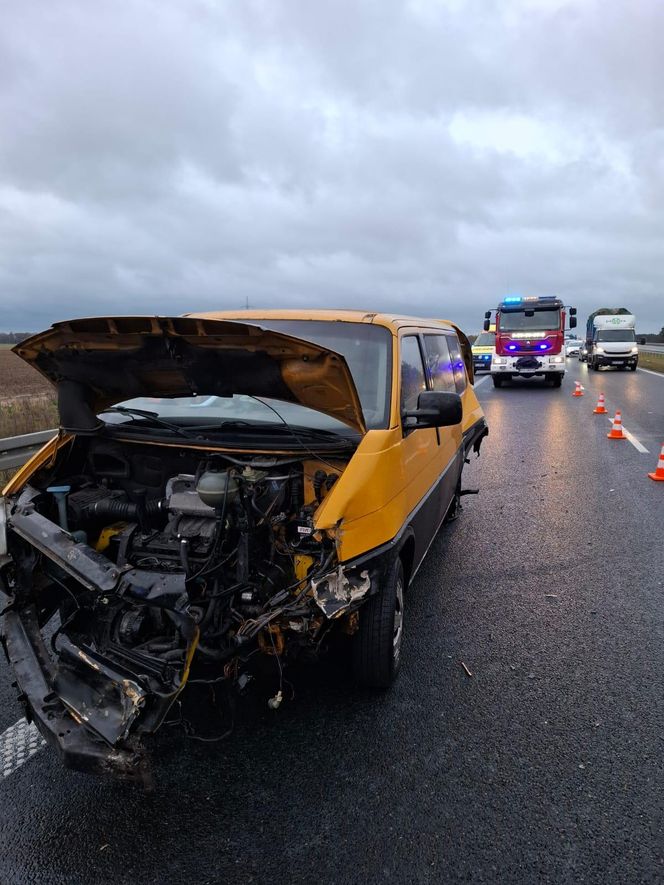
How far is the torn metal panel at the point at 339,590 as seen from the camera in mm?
2713

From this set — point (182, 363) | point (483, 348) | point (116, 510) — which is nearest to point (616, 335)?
point (483, 348)

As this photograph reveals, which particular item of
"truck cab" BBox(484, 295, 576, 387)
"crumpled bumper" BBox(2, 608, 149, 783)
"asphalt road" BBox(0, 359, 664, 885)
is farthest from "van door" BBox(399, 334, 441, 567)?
"truck cab" BBox(484, 295, 576, 387)

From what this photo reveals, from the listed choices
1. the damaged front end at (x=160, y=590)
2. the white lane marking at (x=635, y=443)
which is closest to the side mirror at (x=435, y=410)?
the damaged front end at (x=160, y=590)

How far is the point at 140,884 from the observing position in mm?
2209

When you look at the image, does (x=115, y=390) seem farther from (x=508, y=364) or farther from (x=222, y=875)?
(x=508, y=364)

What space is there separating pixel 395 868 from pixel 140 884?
0.95 meters

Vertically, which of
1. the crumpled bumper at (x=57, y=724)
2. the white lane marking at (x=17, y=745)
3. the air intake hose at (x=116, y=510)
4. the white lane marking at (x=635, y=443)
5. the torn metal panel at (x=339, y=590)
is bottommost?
the white lane marking at (x=635, y=443)

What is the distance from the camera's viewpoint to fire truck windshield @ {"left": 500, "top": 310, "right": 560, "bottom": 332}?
2086 centimetres

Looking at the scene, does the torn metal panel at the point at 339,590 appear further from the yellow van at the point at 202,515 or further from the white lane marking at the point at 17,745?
the white lane marking at the point at 17,745

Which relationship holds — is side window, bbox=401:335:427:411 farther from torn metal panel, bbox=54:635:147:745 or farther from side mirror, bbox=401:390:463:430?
torn metal panel, bbox=54:635:147:745

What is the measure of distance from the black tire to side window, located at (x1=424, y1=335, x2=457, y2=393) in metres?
1.95

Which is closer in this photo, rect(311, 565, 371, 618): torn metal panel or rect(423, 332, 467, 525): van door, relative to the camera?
rect(311, 565, 371, 618): torn metal panel

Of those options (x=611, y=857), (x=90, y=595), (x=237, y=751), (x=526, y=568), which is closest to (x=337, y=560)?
(x=237, y=751)

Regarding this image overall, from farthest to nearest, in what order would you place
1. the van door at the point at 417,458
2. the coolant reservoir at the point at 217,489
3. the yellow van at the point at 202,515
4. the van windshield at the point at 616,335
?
the van windshield at the point at 616,335 < the van door at the point at 417,458 < the coolant reservoir at the point at 217,489 < the yellow van at the point at 202,515
